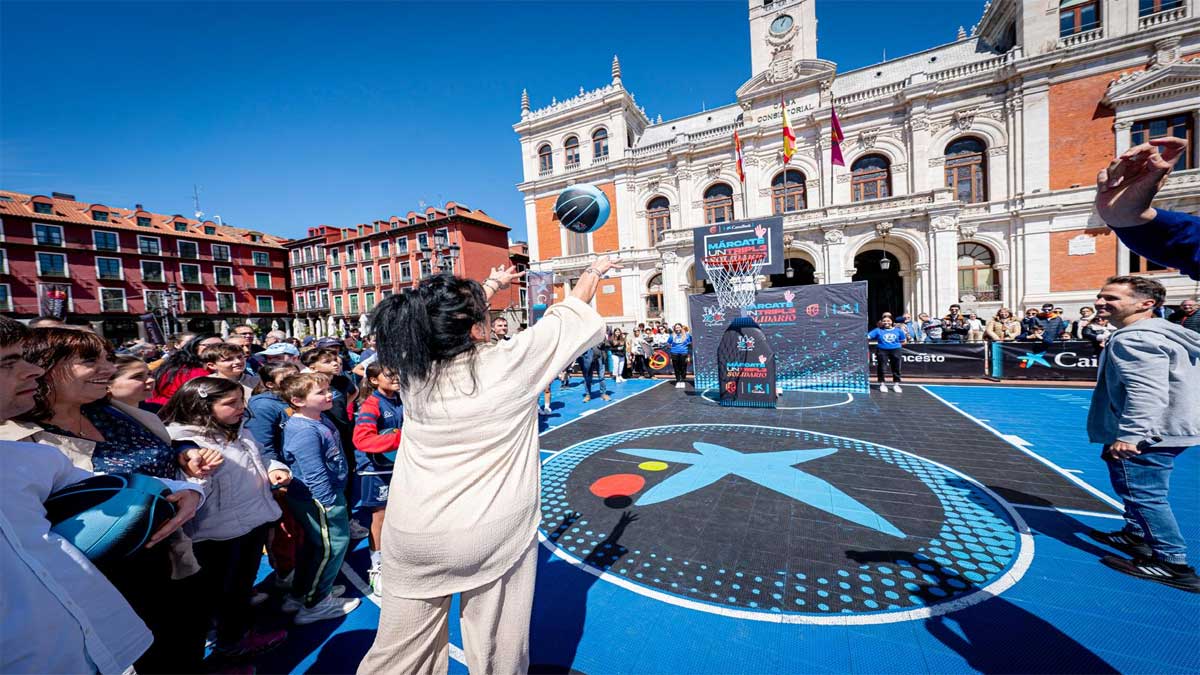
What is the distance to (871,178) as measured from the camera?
2061cm

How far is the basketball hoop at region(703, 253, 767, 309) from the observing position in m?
9.70

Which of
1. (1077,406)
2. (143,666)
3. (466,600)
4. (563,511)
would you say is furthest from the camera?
(1077,406)

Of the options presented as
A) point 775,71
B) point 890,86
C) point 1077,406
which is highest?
point 775,71

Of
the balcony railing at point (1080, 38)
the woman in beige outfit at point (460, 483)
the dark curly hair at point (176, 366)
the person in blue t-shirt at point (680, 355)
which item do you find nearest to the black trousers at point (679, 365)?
the person in blue t-shirt at point (680, 355)

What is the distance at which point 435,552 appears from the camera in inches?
61.6

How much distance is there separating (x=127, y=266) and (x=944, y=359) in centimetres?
5165

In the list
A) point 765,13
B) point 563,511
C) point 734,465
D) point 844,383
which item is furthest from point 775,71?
point 563,511

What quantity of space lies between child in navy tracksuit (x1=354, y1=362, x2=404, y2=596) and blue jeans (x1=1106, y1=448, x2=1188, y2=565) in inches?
208

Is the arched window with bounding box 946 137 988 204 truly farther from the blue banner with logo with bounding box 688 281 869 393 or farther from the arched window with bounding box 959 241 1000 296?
the blue banner with logo with bounding box 688 281 869 393

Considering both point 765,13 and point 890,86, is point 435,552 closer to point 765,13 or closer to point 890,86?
point 890,86

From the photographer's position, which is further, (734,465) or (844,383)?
(844,383)

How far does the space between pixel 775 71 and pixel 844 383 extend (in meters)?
19.2

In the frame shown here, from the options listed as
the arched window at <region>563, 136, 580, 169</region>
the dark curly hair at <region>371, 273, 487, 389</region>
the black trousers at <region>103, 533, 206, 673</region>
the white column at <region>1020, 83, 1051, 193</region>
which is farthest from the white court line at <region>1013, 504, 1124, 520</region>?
the arched window at <region>563, 136, 580, 169</region>

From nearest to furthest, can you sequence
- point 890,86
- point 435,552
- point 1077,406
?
point 435,552
point 1077,406
point 890,86
